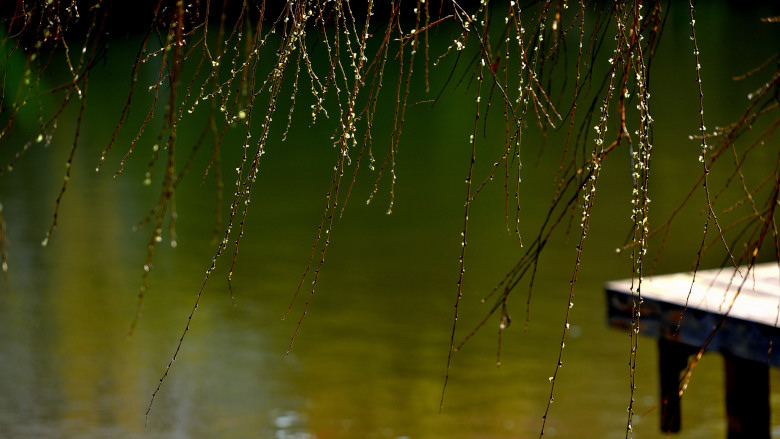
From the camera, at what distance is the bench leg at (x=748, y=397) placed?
11.3 ft

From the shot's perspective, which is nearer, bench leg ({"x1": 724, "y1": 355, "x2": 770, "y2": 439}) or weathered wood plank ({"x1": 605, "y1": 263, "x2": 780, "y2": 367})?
weathered wood plank ({"x1": 605, "y1": 263, "x2": 780, "y2": 367})

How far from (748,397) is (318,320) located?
4.83 meters

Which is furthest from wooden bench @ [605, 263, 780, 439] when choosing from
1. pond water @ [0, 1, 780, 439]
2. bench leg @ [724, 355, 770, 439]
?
pond water @ [0, 1, 780, 439]

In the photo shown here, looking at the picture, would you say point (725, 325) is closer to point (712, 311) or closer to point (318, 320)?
point (712, 311)

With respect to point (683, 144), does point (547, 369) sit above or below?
below

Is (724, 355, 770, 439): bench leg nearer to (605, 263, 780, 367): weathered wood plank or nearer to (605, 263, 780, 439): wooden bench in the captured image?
(605, 263, 780, 439): wooden bench

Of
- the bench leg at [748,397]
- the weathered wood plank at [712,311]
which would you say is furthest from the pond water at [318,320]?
the weathered wood plank at [712,311]

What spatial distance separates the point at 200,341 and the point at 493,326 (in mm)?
2260

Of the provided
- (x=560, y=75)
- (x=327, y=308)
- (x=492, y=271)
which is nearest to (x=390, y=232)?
(x=492, y=271)

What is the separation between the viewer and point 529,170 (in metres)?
12.2

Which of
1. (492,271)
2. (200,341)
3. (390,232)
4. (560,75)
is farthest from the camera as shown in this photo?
(560,75)

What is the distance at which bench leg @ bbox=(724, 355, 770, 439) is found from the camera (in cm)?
344

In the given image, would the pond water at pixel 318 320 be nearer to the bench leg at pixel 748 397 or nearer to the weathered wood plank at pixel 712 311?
the bench leg at pixel 748 397

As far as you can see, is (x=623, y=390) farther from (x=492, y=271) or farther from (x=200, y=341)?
(x=200, y=341)
